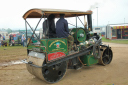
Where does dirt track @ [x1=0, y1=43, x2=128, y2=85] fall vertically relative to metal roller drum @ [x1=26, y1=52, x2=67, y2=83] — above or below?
below

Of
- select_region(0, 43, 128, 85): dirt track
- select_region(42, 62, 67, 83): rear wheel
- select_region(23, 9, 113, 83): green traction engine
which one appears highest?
select_region(23, 9, 113, 83): green traction engine

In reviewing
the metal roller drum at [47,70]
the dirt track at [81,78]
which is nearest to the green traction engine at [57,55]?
the metal roller drum at [47,70]

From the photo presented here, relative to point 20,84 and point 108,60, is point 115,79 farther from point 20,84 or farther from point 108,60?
point 20,84

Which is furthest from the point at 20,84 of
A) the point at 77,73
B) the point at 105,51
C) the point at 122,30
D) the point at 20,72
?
the point at 122,30

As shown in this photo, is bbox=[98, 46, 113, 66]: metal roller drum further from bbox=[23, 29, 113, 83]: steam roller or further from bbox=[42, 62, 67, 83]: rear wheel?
bbox=[42, 62, 67, 83]: rear wheel

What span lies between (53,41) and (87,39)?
7.73 feet

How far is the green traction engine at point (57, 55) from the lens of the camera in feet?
13.6

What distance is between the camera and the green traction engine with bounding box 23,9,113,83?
4.14 m

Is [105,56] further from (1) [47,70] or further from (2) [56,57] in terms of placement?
(1) [47,70]

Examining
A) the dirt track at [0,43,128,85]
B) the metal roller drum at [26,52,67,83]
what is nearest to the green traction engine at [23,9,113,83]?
the metal roller drum at [26,52,67,83]

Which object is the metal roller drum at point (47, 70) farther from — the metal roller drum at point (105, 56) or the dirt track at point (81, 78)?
the metal roller drum at point (105, 56)

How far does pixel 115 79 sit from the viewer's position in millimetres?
4438

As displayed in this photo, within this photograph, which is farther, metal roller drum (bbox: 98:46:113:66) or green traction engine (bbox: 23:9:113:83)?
metal roller drum (bbox: 98:46:113:66)

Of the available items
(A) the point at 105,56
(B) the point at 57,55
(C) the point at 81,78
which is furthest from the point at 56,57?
(A) the point at 105,56
